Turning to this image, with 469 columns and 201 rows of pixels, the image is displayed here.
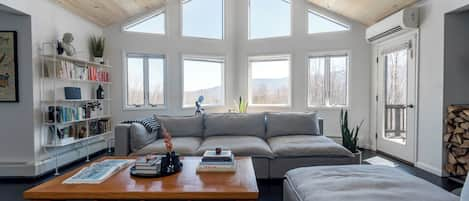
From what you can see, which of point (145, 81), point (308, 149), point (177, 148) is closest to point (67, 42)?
point (145, 81)

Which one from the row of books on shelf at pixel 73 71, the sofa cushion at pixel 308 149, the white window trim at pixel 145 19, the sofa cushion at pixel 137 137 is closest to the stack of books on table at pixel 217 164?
the sofa cushion at pixel 308 149

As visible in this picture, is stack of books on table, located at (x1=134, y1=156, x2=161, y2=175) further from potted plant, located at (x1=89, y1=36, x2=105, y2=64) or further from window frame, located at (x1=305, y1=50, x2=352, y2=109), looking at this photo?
window frame, located at (x1=305, y1=50, x2=352, y2=109)

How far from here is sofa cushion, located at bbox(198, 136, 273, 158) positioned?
124 inches

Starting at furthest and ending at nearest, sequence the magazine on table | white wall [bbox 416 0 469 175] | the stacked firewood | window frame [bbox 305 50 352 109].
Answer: window frame [bbox 305 50 352 109] → white wall [bbox 416 0 469 175] → the stacked firewood → the magazine on table

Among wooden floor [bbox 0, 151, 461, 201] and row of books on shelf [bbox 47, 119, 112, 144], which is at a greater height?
row of books on shelf [bbox 47, 119, 112, 144]

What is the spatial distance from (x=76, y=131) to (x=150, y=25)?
7.95 feet

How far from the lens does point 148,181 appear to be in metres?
1.95

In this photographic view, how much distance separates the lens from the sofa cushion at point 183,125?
3.90m

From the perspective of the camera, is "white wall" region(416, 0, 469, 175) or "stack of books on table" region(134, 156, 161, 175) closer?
"stack of books on table" region(134, 156, 161, 175)

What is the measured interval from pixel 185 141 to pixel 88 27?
2.89 m

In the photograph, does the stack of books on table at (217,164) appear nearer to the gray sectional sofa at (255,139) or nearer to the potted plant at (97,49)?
the gray sectional sofa at (255,139)

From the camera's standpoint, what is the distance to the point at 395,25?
4.12m

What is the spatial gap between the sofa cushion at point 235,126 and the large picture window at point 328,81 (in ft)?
6.87

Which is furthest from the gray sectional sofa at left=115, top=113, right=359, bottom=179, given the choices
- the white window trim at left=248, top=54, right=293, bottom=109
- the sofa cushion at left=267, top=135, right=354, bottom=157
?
the white window trim at left=248, top=54, right=293, bottom=109
